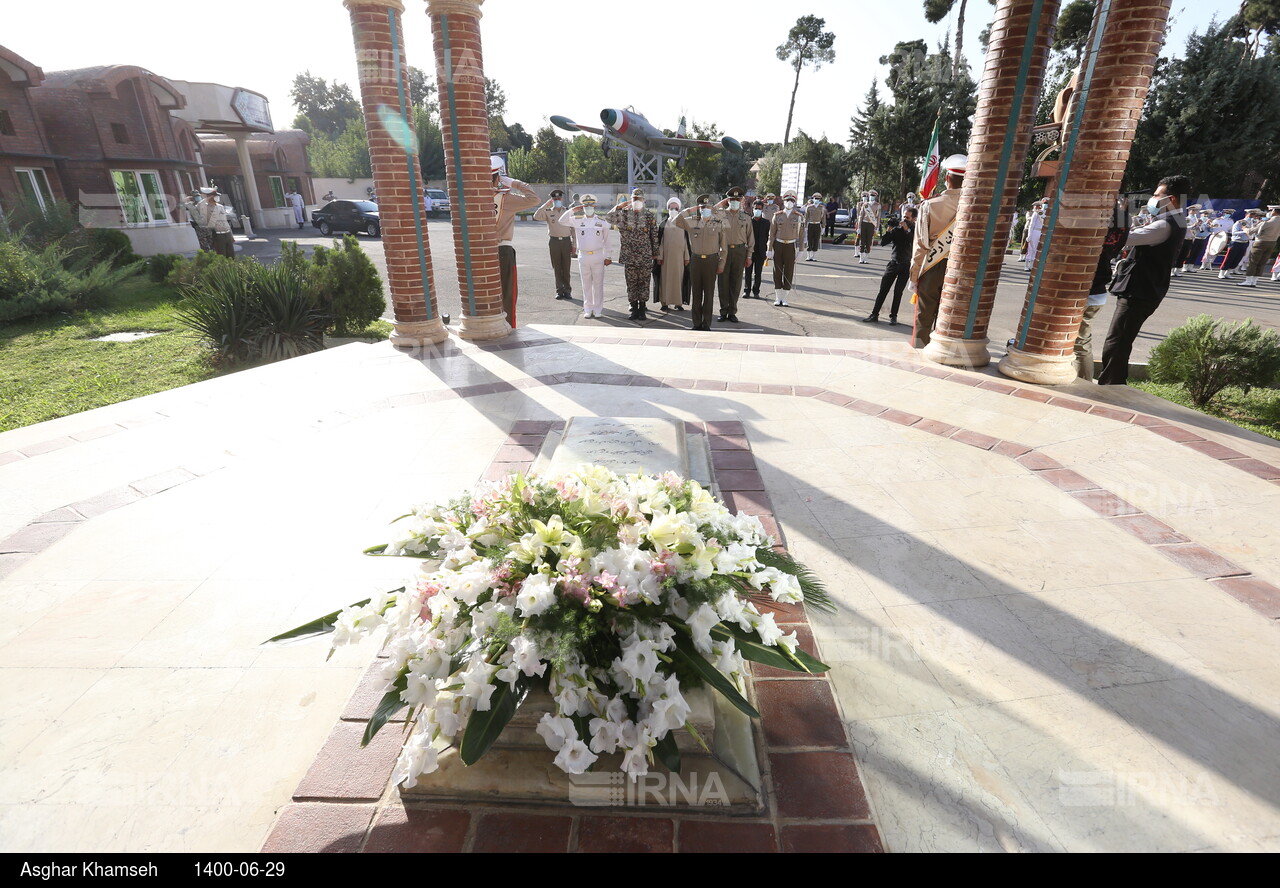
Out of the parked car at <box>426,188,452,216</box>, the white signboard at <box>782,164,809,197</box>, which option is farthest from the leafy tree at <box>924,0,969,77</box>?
the parked car at <box>426,188,452,216</box>

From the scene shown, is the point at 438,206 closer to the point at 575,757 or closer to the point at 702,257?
the point at 702,257

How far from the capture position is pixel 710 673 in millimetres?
1608

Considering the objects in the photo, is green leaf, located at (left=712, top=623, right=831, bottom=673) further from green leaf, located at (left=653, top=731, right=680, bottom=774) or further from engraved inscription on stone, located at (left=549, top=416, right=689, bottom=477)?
engraved inscription on stone, located at (left=549, top=416, right=689, bottom=477)

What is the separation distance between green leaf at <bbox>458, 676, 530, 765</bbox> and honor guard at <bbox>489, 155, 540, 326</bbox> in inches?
268

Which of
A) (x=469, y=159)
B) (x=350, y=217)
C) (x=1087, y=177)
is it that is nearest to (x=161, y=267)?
(x=469, y=159)

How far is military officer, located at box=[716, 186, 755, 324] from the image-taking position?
32.1ft

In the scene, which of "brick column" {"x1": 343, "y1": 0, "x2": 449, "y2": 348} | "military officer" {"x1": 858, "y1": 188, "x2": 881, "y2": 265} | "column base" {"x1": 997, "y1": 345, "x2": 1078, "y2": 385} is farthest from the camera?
"military officer" {"x1": 858, "y1": 188, "x2": 881, "y2": 265}

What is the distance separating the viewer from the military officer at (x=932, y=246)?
6672 mm

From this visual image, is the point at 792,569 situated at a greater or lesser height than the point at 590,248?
lesser

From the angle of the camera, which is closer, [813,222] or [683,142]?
[813,222]

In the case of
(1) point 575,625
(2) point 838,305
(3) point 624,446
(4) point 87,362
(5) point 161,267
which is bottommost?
(4) point 87,362

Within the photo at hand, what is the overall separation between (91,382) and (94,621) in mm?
6309

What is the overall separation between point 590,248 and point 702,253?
5.87ft
